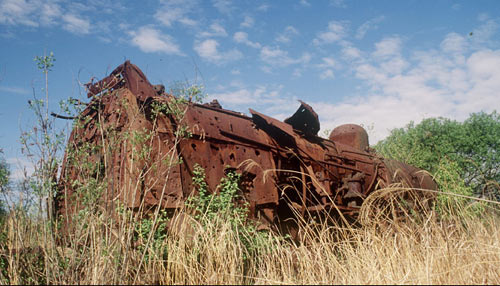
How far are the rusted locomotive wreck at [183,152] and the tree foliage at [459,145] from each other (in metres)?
12.1

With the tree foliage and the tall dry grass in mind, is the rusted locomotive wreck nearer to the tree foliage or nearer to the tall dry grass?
the tall dry grass

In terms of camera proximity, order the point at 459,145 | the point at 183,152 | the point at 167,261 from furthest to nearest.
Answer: the point at 459,145
the point at 183,152
the point at 167,261

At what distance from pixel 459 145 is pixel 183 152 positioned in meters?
18.2

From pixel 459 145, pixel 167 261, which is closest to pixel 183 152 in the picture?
pixel 167 261

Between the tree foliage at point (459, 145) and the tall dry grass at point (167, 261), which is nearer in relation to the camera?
the tall dry grass at point (167, 261)

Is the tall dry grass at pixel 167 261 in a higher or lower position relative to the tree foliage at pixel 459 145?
lower

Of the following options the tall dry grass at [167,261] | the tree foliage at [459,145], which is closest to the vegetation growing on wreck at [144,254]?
the tall dry grass at [167,261]

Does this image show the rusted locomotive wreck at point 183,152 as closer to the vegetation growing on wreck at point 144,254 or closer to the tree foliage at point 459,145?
the vegetation growing on wreck at point 144,254

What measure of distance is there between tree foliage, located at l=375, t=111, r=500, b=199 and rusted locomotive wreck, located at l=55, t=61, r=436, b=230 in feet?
39.8

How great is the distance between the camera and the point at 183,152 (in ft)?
15.1

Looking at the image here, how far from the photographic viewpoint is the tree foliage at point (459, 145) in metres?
17.7

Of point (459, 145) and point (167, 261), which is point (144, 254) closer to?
point (167, 261)

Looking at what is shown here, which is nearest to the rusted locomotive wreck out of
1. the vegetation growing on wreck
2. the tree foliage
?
the vegetation growing on wreck

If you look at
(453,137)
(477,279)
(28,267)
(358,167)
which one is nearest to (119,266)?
(28,267)
